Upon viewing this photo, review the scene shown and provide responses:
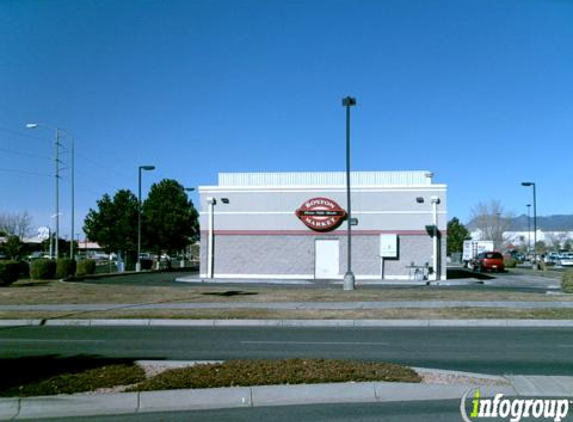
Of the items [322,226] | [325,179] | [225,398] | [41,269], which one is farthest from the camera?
[325,179]

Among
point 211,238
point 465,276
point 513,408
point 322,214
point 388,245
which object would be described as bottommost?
point 465,276

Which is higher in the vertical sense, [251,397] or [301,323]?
[251,397]

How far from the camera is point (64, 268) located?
37500 mm

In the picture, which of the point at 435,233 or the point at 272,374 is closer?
the point at 272,374

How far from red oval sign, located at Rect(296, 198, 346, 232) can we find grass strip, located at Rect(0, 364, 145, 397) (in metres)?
27.0

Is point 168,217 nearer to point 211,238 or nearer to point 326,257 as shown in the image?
point 211,238

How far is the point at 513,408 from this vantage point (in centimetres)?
705

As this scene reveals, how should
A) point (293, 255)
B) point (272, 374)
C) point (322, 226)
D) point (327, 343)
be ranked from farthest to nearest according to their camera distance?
point (293, 255) → point (322, 226) → point (327, 343) → point (272, 374)

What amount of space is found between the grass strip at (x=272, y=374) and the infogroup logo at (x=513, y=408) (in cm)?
99

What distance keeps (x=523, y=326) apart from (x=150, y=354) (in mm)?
10099

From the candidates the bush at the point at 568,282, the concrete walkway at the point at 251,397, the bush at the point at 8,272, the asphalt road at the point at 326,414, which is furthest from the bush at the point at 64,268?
the asphalt road at the point at 326,414

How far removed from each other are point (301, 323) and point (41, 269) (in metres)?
23.6

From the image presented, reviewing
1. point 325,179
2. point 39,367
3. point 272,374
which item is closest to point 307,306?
point 39,367

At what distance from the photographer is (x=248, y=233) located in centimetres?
3650
